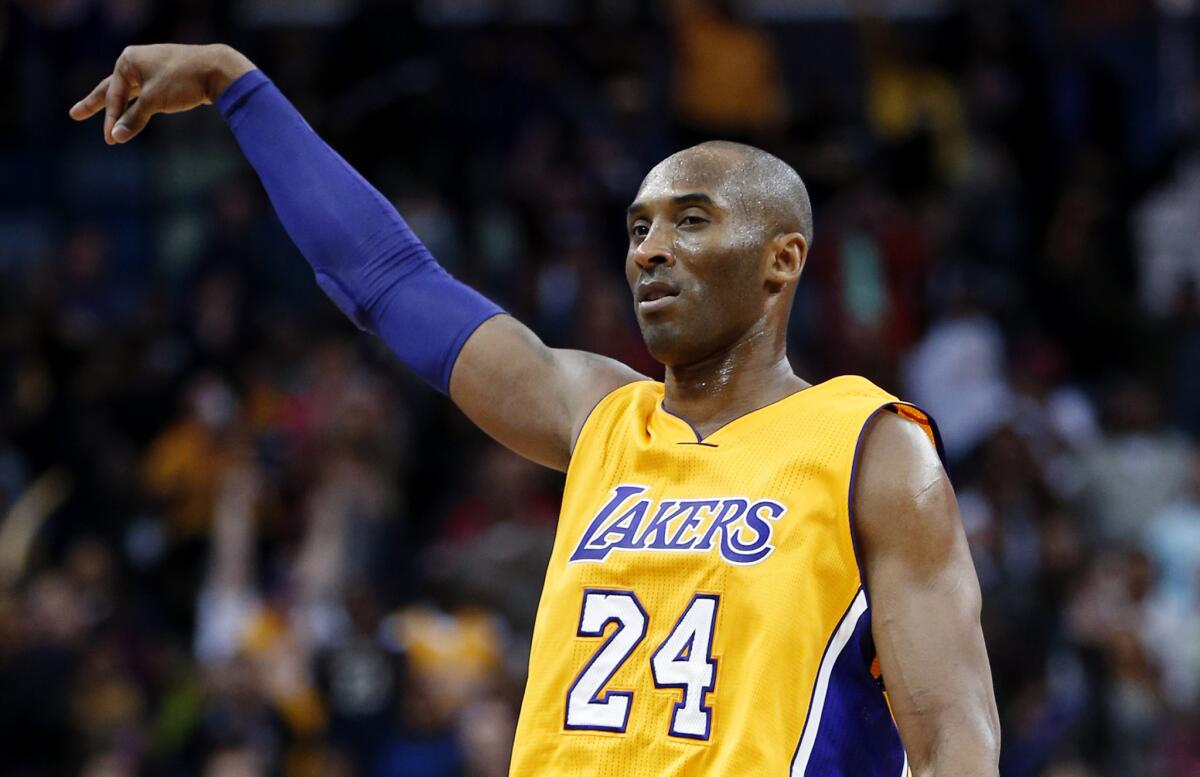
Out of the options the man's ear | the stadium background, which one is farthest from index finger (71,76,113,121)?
the stadium background

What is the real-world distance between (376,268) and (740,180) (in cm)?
100

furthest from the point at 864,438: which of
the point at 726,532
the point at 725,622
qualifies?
the point at 725,622

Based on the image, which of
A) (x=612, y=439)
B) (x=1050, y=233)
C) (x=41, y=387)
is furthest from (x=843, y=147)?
(x=612, y=439)

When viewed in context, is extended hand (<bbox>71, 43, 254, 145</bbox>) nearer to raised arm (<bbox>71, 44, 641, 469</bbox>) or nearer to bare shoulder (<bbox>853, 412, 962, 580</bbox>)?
raised arm (<bbox>71, 44, 641, 469</bbox>)

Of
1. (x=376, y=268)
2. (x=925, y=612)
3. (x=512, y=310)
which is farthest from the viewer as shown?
(x=512, y=310)

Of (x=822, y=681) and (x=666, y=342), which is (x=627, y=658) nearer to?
(x=822, y=681)

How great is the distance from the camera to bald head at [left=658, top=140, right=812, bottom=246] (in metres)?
4.00

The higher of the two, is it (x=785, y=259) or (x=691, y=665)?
(x=785, y=259)

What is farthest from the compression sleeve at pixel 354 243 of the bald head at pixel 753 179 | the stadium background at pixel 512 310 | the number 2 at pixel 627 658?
the stadium background at pixel 512 310

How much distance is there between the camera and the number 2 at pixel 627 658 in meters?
3.61

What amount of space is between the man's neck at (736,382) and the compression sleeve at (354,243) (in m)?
0.61

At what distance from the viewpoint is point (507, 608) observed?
35.5 ft

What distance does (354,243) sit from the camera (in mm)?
4539

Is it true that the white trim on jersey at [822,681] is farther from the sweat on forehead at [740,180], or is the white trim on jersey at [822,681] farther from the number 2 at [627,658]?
the sweat on forehead at [740,180]
